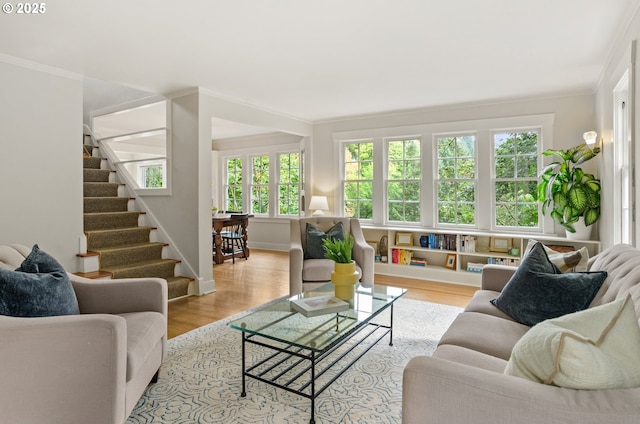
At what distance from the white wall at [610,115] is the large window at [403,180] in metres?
2.26

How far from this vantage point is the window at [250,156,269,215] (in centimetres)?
814

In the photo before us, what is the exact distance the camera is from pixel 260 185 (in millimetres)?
8203

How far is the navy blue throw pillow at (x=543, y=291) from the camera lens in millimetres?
1854

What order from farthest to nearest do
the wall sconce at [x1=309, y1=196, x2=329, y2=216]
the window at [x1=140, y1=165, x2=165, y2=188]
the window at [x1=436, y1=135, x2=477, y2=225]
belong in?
the window at [x1=140, y1=165, x2=165, y2=188] → the wall sconce at [x1=309, y1=196, x2=329, y2=216] → the window at [x1=436, y1=135, x2=477, y2=225]

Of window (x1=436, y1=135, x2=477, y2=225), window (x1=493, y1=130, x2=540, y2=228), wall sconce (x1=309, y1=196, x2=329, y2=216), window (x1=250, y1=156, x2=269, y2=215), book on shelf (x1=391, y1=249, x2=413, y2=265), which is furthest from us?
window (x1=250, y1=156, x2=269, y2=215)

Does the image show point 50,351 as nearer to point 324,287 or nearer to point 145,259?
point 324,287

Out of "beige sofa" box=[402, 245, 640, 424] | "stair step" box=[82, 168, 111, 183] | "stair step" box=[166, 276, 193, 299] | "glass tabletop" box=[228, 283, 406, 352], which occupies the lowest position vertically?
"stair step" box=[166, 276, 193, 299]

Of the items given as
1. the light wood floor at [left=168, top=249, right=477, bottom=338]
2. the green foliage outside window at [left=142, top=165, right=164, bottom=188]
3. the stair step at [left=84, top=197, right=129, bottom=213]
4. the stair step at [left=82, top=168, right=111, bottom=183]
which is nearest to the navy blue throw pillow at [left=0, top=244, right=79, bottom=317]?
the light wood floor at [left=168, top=249, right=477, bottom=338]

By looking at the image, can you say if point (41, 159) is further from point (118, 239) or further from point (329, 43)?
point (329, 43)

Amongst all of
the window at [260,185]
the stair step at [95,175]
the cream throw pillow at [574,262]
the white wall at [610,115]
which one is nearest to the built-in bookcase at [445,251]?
the white wall at [610,115]

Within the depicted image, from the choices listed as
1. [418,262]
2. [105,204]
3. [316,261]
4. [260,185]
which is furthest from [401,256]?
[105,204]

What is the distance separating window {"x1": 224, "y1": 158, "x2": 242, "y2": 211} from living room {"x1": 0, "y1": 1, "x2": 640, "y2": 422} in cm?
318

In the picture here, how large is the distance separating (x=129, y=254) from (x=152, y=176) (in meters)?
6.27

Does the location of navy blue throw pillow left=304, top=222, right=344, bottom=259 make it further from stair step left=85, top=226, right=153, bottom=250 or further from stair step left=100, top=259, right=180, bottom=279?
stair step left=85, top=226, right=153, bottom=250
